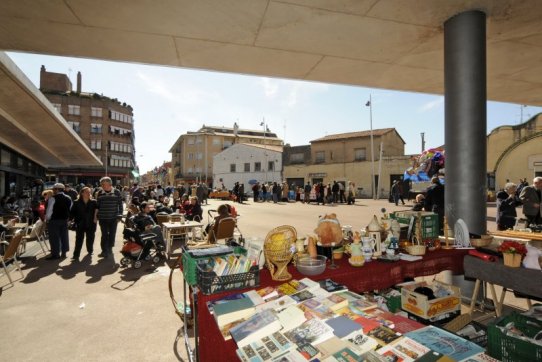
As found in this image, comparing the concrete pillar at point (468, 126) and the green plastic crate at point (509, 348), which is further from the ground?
the concrete pillar at point (468, 126)

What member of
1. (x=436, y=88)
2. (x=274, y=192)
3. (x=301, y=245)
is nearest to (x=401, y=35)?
(x=436, y=88)

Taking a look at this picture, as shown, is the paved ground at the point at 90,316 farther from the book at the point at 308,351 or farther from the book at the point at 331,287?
the book at the point at 308,351

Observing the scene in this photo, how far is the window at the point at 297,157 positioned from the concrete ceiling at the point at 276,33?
3606 centimetres

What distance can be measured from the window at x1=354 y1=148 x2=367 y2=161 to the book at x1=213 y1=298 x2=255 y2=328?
36.5m

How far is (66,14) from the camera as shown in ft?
12.8

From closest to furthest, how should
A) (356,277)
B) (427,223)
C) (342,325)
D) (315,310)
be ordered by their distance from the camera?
(342,325) → (315,310) → (356,277) → (427,223)

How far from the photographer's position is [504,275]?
329 cm

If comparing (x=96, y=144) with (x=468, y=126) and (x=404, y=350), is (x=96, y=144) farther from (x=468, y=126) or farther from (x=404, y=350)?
(x=404, y=350)

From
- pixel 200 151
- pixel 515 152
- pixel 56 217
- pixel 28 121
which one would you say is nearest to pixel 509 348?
pixel 56 217

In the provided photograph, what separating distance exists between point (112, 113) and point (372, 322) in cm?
5367

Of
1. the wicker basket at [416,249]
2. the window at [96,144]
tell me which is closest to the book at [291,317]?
the wicker basket at [416,249]

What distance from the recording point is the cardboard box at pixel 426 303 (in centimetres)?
318

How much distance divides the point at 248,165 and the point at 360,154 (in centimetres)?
1748

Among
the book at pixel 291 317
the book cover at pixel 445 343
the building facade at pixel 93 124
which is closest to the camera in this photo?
the book cover at pixel 445 343
